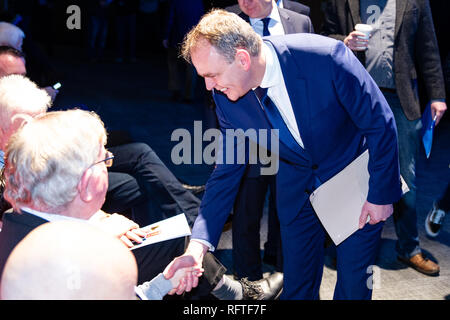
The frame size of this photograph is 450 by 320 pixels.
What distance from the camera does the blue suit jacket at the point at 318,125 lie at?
5.83 feet

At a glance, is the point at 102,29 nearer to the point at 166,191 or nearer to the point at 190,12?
the point at 190,12

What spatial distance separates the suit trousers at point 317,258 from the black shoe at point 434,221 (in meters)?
1.52

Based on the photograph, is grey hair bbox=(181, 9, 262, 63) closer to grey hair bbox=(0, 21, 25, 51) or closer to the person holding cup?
the person holding cup

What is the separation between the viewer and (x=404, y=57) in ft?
9.50

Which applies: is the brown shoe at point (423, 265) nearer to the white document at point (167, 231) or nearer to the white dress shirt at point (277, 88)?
the white dress shirt at point (277, 88)

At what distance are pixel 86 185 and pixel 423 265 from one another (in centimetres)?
246

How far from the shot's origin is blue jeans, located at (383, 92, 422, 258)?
302 cm

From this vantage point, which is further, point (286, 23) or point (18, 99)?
point (286, 23)

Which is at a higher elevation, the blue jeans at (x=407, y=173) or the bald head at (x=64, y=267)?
the bald head at (x=64, y=267)

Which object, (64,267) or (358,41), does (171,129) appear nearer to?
(358,41)

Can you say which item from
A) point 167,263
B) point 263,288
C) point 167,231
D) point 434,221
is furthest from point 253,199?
point 434,221

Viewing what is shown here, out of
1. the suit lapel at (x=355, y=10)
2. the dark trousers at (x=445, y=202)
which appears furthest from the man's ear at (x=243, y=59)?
the dark trousers at (x=445, y=202)

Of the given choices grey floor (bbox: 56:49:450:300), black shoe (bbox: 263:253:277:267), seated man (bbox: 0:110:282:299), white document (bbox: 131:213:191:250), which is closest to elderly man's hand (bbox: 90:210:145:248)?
white document (bbox: 131:213:191:250)

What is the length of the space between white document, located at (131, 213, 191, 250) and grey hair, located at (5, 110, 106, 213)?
0.58 metres
